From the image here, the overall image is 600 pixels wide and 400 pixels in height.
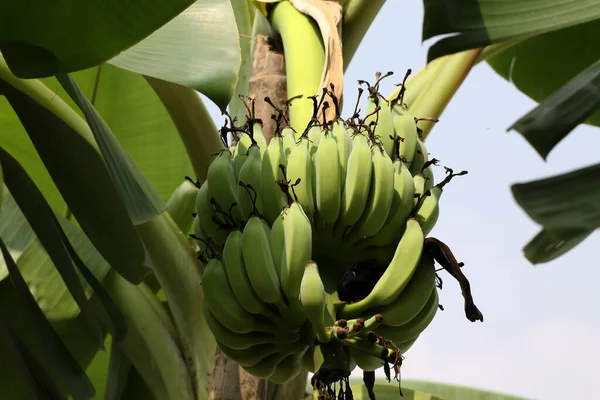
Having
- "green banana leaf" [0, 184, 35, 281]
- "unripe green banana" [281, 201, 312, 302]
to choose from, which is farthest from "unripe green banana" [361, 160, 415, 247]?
"green banana leaf" [0, 184, 35, 281]

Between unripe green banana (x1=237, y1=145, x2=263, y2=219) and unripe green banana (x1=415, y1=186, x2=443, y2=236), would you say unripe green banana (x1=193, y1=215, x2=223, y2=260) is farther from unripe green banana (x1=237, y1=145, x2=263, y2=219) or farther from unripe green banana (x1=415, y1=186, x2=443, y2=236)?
unripe green banana (x1=415, y1=186, x2=443, y2=236)

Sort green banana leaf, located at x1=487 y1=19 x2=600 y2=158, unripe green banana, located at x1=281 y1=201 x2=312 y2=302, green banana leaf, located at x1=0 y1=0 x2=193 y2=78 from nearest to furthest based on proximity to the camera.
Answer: green banana leaf, located at x1=0 y1=0 x2=193 y2=78 → unripe green banana, located at x1=281 y1=201 x2=312 y2=302 → green banana leaf, located at x1=487 y1=19 x2=600 y2=158

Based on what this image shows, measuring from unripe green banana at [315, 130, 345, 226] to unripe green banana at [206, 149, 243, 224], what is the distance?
9 centimetres

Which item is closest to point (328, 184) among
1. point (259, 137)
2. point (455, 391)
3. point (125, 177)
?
point (259, 137)

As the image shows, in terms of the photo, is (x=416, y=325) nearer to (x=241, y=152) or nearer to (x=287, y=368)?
(x=287, y=368)

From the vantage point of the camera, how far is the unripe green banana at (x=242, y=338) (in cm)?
85

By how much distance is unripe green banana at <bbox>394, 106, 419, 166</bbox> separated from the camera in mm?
922

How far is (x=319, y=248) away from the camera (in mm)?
874

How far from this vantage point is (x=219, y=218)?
875mm

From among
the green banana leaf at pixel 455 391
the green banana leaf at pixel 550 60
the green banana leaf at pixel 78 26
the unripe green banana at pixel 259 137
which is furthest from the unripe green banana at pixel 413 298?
the green banana leaf at pixel 455 391

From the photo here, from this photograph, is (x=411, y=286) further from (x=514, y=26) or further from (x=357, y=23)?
(x=357, y=23)

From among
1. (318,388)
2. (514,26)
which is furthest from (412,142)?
(318,388)

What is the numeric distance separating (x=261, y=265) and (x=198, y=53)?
0.24m

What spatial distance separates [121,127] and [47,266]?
1.29ft
